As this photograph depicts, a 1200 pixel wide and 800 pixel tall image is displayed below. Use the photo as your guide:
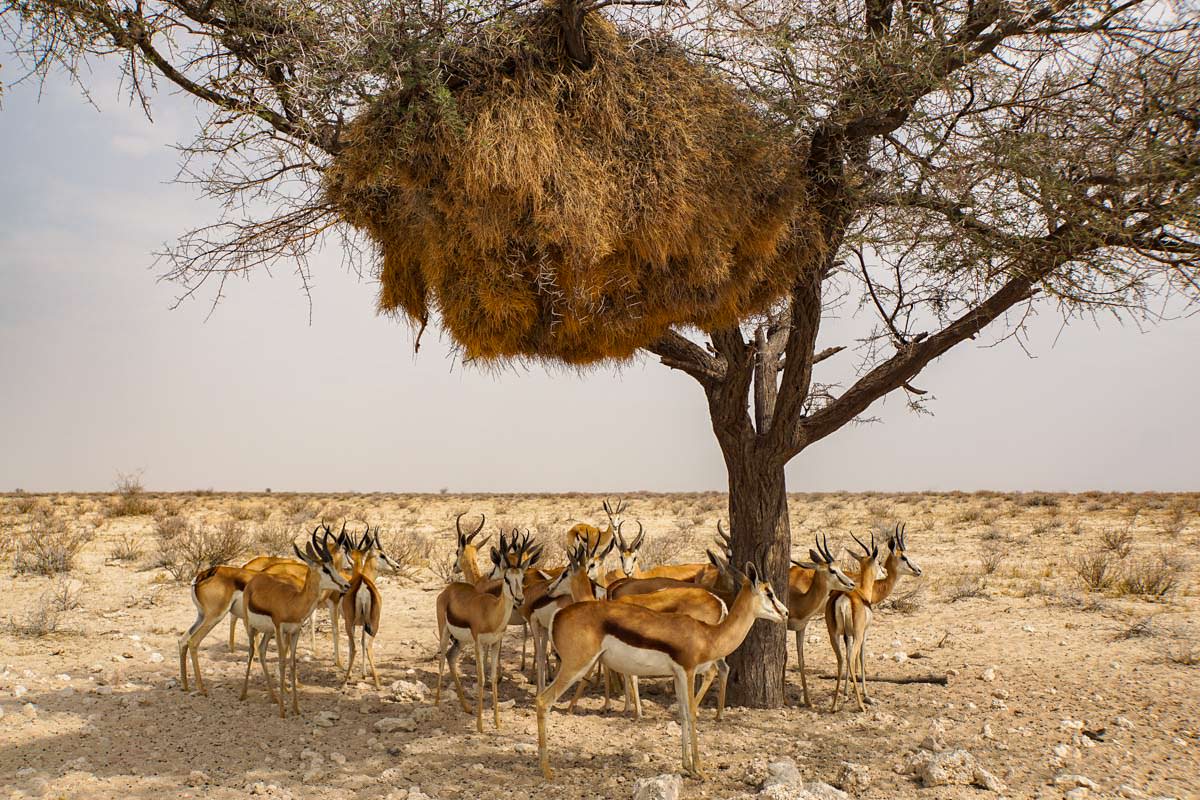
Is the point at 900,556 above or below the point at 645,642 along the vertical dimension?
above

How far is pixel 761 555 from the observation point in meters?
9.14

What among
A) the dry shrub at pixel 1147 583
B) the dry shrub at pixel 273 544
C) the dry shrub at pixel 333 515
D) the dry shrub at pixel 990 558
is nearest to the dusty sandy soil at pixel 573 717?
the dry shrub at pixel 1147 583

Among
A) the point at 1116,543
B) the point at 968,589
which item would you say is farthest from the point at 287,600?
the point at 1116,543

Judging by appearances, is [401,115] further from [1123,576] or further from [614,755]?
[1123,576]

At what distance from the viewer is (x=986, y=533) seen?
995 inches

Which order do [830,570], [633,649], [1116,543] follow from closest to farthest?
[633,649] → [830,570] → [1116,543]

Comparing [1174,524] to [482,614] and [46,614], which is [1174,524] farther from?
[46,614]

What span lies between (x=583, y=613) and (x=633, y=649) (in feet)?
1.65

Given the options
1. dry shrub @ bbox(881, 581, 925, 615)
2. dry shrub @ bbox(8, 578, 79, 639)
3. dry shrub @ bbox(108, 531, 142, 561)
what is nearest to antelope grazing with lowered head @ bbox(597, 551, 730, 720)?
dry shrub @ bbox(881, 581, 925, 615)

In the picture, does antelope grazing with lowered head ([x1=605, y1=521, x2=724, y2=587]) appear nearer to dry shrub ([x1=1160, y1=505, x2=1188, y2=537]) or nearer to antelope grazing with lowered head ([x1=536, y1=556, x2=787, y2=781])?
antelope grazing with lowered head ([x1=536, y1=556, x2=787, y2=781])

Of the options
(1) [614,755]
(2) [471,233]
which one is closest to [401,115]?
(2) [471,233]

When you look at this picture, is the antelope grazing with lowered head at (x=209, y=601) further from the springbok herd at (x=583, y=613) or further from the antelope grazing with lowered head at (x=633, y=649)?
the antelope grazing with lowered head at (x=633, y=649)

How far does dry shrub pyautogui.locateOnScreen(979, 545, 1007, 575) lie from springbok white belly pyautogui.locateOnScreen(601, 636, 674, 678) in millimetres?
13065

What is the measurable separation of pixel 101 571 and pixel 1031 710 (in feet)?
53.3
